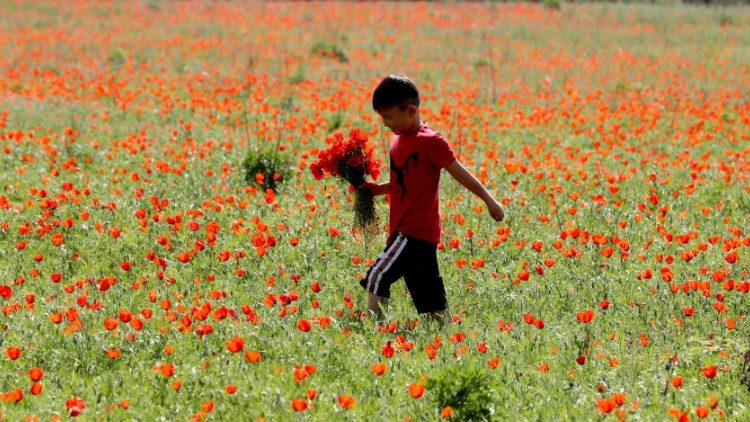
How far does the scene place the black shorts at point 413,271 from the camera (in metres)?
5.23

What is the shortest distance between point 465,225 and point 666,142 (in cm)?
457

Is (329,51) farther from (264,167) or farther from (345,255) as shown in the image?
(345,255)

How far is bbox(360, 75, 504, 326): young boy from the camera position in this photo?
5020 mm

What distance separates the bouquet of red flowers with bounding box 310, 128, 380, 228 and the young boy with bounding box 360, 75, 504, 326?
0.08m

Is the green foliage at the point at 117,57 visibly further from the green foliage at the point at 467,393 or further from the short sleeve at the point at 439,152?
the green foliage at the point at 467,393

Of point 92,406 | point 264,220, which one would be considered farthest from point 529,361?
point 264,220

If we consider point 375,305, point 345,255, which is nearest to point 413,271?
point 375,305

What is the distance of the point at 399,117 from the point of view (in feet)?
16.5

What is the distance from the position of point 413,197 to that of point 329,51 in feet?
41.1

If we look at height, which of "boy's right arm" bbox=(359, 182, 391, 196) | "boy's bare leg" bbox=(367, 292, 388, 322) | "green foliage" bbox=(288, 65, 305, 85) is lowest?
"green foliage" bbox=(288, 65, 305, 85)

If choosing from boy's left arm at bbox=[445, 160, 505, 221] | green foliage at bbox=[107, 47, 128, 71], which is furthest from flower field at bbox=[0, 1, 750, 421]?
boy's left arm at bbox=[445, 160, 505, 221]

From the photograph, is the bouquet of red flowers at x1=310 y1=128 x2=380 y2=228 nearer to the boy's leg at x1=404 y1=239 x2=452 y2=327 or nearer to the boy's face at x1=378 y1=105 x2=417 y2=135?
the boy's face at x1=378 y1=105 x2=417 y2=135

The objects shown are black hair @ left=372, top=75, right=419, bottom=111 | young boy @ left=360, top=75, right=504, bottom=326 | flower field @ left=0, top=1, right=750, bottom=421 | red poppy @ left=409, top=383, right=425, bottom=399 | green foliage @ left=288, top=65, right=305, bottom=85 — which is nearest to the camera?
red poppy @ left=409, top=383, right=425, bottom=399

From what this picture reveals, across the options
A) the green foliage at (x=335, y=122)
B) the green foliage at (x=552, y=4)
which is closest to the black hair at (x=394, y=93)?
the green foliage at (x=335, y=122)
